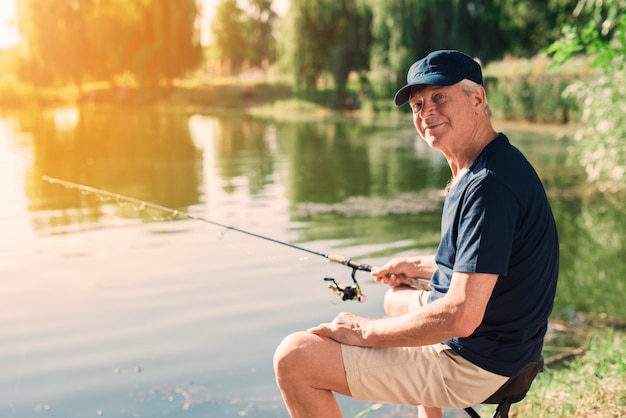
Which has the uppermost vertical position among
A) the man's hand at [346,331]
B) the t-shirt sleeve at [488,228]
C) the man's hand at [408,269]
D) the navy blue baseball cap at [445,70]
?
the navy blue baseball cap at [445,70]

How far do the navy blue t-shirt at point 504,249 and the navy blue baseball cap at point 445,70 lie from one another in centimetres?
23

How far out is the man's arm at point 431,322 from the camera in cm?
222

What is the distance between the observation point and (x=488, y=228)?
2.19m

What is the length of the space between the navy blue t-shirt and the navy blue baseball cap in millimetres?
234

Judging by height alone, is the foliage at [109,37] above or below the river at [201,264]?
above

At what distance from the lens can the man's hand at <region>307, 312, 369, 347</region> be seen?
244 centimetres

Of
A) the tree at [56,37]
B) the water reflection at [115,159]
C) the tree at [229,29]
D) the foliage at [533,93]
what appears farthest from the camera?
the tree at [229,29]

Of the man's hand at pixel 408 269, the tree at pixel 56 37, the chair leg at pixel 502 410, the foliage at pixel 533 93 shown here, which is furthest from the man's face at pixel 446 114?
the tree at pixel 56 37

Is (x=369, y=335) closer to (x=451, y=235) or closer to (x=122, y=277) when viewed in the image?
(x=451, y=235)

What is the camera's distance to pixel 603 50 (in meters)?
5.63

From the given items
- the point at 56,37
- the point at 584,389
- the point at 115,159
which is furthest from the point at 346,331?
the point at 56,37

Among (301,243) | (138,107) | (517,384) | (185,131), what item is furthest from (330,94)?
(517,384)

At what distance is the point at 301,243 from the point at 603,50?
421cm

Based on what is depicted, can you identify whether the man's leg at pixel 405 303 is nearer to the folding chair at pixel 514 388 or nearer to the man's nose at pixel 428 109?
the folding chair at pixel 514 388
